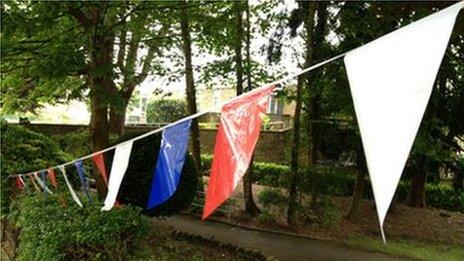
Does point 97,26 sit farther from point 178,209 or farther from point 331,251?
point 331,251

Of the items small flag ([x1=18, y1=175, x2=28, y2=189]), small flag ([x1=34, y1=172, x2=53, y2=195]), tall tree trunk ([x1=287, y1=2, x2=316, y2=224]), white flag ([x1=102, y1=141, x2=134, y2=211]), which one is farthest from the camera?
tall tree trunk ([x1=287, y1=2, x2=316, y2=224])

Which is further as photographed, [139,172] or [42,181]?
[139,172]

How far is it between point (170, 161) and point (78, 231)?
7.35 feet

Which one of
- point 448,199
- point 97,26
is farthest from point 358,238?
point 97,26

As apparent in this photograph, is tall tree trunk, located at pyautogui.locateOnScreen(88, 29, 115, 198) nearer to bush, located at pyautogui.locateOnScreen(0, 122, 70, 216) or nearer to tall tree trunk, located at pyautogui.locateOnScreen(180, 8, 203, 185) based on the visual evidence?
bush, located at pyautogui.locateOnScreen(0, 122, 70, 216)

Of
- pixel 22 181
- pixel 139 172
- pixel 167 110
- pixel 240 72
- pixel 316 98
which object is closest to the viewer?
pixel 139 172

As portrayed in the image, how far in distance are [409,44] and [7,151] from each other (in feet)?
31.2

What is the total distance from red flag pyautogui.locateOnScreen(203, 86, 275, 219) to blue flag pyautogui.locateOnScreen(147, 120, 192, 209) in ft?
1.77

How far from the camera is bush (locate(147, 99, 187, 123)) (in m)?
26.5

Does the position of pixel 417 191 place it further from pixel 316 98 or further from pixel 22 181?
pixel 22 181

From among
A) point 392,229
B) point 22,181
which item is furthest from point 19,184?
point 392,229

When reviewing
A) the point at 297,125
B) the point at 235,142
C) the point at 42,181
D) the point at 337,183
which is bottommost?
the point at 337,183

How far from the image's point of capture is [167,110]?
27.1 metres

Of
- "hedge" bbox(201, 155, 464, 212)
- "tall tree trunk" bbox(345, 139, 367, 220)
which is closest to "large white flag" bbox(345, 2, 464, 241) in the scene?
"hedge" bbox(201, 155, 464, 212)
